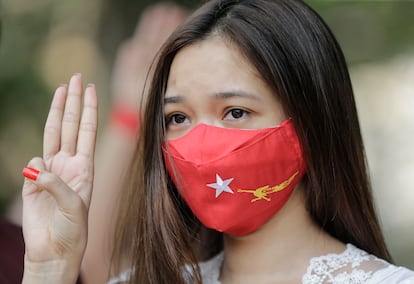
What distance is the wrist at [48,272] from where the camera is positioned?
2.45 metres

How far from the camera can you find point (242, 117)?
7.92ft

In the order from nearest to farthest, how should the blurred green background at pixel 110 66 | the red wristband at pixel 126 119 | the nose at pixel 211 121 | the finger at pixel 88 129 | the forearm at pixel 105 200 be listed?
the nose at pixel 211 121, the finger at pixel 88 129, the forearm at pixel 105 200, the red wristband at pixel 126 119, the blurred green background at pixel 110 66

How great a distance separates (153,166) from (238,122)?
1.18 feet

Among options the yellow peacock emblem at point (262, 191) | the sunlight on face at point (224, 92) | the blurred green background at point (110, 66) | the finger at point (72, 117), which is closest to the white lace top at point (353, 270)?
the yellow peacock emblem at point (262, 191)

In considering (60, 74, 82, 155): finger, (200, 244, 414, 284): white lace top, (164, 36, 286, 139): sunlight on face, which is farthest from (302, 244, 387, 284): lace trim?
(60, 74, 82, 155): finger

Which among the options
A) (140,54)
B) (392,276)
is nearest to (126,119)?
(140,54)

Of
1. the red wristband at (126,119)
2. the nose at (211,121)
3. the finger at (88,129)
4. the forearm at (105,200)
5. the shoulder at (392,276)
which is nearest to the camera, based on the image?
the shoulder at (392,276)

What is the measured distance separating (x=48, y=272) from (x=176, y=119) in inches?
23.5

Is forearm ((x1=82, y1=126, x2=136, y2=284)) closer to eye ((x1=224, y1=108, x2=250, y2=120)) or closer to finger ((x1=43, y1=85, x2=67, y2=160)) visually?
finger ((x1=43, y1=85, x2=67, y2=160))

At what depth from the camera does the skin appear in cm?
239

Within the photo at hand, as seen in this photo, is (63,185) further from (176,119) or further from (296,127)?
(296,127)

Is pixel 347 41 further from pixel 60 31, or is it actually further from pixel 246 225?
pixel 246 225

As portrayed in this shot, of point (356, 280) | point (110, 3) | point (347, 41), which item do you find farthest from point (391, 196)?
point (356, 280)

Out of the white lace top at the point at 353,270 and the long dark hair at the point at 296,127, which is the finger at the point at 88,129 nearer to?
the long dark hair at the point at 296,127
